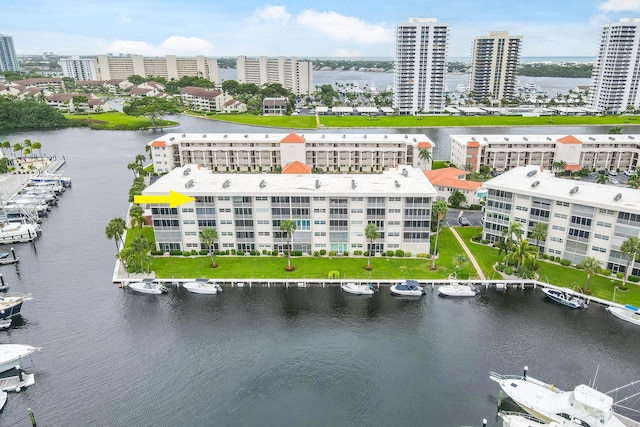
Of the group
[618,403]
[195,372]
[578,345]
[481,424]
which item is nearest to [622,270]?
[578,345]

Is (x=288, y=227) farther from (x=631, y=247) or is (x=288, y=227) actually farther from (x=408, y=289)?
(x=631, y=247)

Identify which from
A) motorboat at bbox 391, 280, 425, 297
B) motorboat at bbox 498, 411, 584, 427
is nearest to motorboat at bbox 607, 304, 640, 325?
motorboat at bbox 498, 411, 584, 427

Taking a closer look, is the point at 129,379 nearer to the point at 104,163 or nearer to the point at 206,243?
the point at 206,243

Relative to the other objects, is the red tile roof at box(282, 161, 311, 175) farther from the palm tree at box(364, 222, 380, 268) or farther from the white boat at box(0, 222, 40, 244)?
the white boat at box(0, 222, 40, 244)

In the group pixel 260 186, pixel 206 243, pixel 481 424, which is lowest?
pixel 481 424

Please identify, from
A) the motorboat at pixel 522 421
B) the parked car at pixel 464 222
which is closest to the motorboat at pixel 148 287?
the motorboat at pixel 522 421
